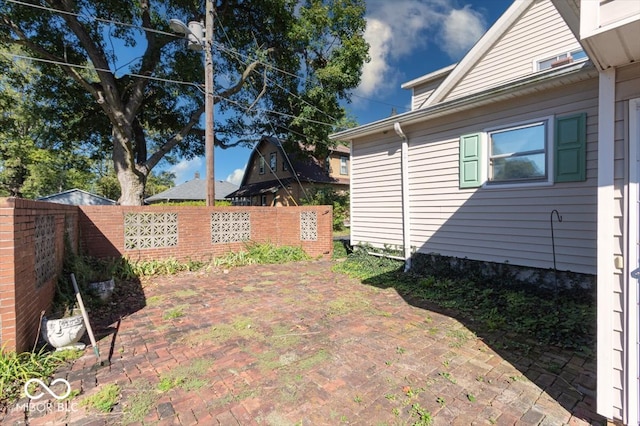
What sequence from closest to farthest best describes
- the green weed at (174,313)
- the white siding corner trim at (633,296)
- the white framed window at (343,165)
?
the white siding corner trim at (633,296) → the green weed at (174,313) → the white framed window at (343,165)

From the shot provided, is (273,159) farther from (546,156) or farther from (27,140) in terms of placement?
(546,156)

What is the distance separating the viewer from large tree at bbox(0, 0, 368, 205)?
10367 millimetres

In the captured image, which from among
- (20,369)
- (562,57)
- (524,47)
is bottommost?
(20,369)

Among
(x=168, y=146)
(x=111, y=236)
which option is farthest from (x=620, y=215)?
(x=168, y=146)

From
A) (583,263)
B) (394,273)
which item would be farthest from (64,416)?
(583,263)

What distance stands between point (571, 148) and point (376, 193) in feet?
13.3

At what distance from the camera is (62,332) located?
3158mm

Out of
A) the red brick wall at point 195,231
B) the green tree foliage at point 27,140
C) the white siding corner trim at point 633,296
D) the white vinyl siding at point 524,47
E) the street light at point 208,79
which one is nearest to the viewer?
the white siding corner trim at point 633,296

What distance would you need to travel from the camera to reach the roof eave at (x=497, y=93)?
412 centimetres

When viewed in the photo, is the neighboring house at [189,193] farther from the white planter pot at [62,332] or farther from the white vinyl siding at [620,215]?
the white vinyl siding at [620,215]

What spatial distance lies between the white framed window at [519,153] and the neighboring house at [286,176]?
13295 millimetres

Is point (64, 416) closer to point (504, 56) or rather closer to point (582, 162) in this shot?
point (582, 162)

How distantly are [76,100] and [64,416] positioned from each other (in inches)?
580

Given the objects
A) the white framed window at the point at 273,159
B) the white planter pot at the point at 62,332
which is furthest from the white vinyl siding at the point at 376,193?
the white framed window at the point at 273,159
